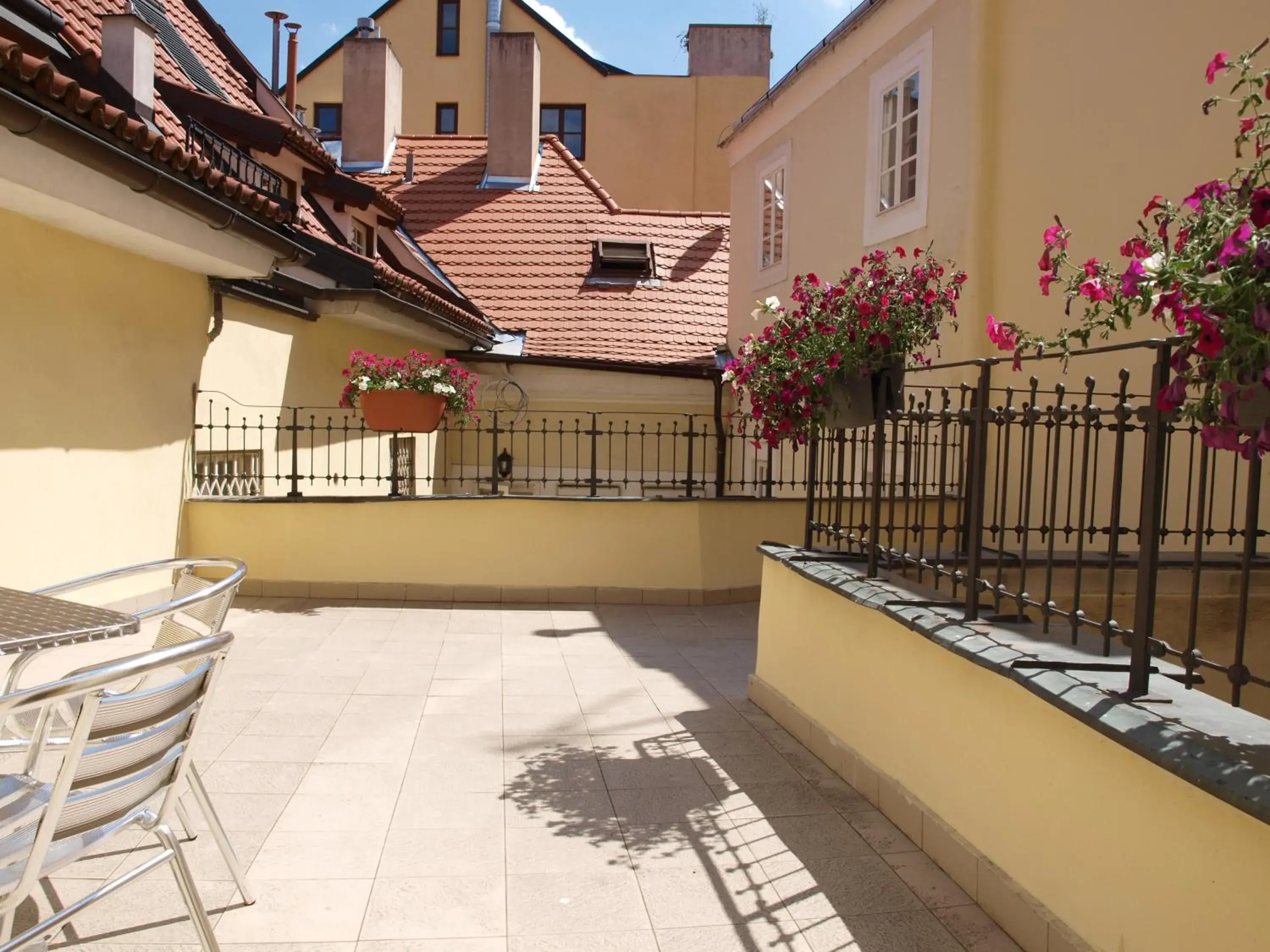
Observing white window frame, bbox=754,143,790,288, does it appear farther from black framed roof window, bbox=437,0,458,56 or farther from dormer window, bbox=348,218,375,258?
black framed roof window, bbox=437,0,458,56

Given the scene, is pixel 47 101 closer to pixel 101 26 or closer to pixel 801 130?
pixel 101 26

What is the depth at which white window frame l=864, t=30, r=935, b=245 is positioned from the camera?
9.38 metres

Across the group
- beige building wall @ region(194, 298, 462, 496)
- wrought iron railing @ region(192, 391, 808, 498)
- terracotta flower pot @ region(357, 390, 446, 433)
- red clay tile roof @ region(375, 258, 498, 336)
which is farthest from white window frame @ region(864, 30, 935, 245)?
beige building wall @ region(194, 298, 462, 496)

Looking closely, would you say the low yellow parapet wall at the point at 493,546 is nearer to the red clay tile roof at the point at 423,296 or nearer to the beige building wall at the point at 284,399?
the beige building wall at the point at 284,399

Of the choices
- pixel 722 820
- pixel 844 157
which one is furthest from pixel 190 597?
pixel 844 157

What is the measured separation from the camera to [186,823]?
11.7 feet

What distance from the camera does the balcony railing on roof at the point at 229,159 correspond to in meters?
8.51

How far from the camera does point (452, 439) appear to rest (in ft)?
48.1

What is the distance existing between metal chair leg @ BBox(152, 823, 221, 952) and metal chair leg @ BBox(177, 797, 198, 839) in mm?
894

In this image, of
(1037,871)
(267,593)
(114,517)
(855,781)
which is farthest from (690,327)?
(1037,871)

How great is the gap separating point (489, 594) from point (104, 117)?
5000 mm

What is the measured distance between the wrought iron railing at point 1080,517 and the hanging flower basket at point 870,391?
10 cm

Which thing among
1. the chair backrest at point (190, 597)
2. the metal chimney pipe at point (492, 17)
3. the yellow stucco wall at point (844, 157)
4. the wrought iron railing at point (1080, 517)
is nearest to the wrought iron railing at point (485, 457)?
the wrought iron railing at point (1080, 517)

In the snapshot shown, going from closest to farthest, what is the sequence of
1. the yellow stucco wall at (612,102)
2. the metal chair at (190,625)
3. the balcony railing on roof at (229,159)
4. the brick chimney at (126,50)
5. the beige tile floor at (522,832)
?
the beige tile floor at (522,832) → the metal chair at (190,625) → the brick chimney at (126,50) → the balcony railing on roof at (229,159) → the yellow stucco wall at (612,102)
